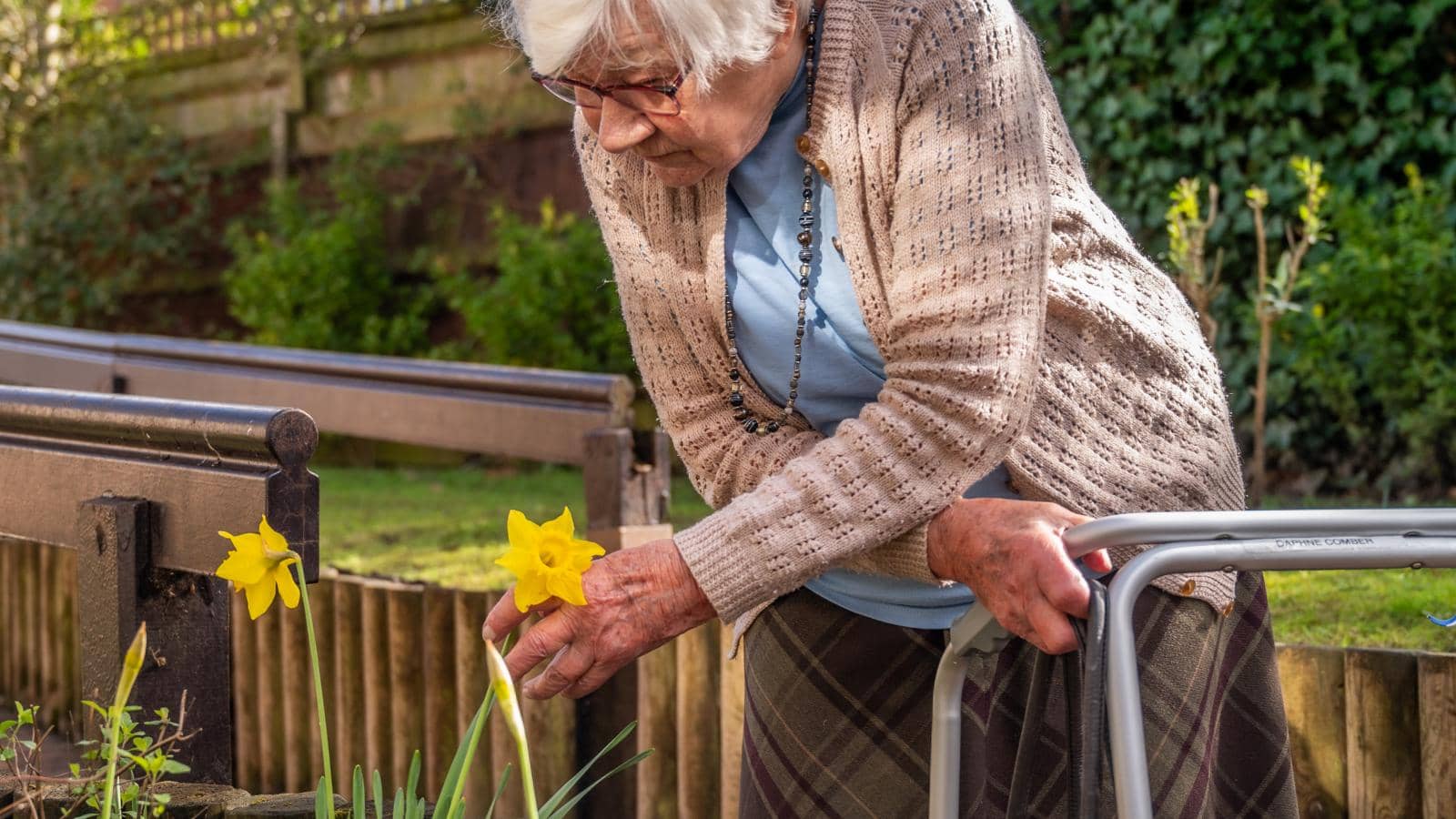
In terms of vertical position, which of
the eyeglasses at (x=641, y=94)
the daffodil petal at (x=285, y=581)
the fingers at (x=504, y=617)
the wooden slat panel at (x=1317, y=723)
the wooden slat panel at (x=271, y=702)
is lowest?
the wooden slat panel at (x=271, y=702)

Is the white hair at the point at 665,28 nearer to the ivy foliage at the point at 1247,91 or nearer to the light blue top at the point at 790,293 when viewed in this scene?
the light blue top at the point at 790,293

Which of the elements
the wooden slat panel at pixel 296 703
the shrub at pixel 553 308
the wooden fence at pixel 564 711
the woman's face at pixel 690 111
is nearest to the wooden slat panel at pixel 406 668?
the wooden fence at pixel 564 711

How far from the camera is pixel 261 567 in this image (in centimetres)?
155

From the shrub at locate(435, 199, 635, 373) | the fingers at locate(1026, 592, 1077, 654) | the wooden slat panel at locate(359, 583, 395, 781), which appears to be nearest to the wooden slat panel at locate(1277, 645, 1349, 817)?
the fingers at locate(1026, 592, 1077, 654)

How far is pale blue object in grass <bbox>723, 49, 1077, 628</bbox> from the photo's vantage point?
78.5 inches

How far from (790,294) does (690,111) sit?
273 mm

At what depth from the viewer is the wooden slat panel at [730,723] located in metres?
3.24

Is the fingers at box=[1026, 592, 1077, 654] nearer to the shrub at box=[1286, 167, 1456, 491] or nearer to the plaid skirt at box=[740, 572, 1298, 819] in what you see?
the plaid skirt at box=[740, 572, 1298, 819]

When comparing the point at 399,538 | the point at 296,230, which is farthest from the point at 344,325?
the point at 399,538

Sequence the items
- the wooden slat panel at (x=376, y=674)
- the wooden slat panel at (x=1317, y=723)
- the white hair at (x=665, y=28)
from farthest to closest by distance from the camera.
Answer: the wooden slat panel at (x=376, y=674) < the wooden slat panel at (x=1317, y=723) < the white hair at (x=665, y=28)

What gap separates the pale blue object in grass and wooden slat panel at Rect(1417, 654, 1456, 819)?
35.0 inches

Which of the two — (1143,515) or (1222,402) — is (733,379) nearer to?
(1222,402)

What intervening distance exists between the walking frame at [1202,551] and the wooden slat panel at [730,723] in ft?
5.97

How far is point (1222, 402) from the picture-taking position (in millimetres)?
1999
